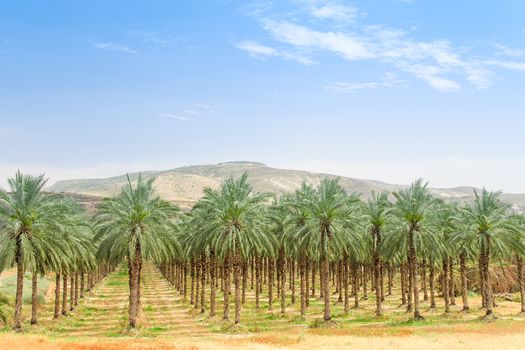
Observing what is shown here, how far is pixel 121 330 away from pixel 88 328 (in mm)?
7104

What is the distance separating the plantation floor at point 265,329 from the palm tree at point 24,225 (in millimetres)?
5397

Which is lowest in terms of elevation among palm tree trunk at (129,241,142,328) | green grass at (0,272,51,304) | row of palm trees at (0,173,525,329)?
green grass at (0,272,51,304)

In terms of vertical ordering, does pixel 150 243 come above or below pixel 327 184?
below

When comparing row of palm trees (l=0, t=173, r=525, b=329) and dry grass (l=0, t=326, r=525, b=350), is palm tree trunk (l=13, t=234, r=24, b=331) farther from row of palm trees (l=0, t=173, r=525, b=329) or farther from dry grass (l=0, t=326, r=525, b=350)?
dry grass (l=0, t=326, r=525, b=350)

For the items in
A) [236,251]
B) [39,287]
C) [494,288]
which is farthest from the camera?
[494,288]

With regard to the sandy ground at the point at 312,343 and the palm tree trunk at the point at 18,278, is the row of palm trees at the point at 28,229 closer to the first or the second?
the palm tree trunk at the point at 18,278

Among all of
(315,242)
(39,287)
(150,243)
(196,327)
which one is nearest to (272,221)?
(315,242)

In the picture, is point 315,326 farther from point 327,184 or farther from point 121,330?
point 121,330

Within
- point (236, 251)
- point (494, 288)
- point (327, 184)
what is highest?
point (327, 184)

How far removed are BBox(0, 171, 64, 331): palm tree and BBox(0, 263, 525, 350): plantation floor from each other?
5.40m

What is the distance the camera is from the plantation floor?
115ft

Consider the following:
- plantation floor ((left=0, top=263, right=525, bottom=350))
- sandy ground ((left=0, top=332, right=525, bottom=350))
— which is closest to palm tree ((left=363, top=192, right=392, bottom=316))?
plantation floor ((left=0, top=263, right=525, bottom=350))

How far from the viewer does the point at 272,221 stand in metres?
60.9

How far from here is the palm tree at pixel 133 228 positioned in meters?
44.9
